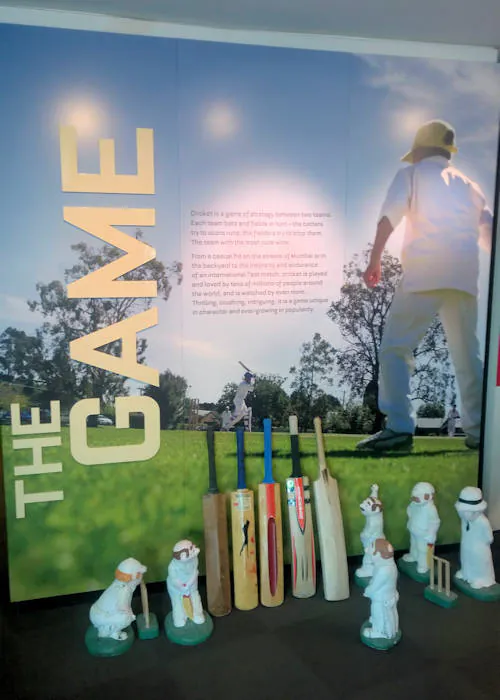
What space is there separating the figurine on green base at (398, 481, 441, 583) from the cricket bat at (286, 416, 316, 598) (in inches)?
22.7

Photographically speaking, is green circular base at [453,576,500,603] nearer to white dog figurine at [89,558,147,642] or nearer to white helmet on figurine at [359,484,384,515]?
white helmet on figurine at [359,484,384,515]

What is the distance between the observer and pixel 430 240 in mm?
3137

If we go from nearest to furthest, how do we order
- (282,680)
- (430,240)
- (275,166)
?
1. (282,680)
2. (275,166)
3. (430,240)

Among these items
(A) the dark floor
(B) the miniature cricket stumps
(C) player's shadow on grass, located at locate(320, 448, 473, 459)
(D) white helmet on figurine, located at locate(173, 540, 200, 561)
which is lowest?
(A) the dark floor

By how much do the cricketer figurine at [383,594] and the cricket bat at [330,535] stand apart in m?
0.40

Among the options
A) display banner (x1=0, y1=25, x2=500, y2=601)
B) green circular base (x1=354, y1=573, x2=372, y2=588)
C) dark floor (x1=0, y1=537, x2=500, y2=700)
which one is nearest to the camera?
dark floor (x1=0, y1=537, x2=500, y2=700)

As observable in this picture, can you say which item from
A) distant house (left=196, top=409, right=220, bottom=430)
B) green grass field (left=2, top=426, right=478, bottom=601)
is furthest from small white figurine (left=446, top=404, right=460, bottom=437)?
distant house (left=196, top=409, right=220, bottom=430)

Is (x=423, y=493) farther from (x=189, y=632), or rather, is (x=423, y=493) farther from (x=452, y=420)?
(x=189, y=632)

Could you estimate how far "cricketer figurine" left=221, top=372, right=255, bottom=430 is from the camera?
9.84 feet

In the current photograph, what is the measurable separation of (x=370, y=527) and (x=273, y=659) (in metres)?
0.87

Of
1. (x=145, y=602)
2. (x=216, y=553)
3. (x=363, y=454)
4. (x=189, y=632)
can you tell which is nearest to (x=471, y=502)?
(x=363, y=454)

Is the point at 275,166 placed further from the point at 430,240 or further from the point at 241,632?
the point at 241,632

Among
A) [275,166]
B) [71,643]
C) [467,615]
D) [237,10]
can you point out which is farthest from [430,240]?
[71,643]

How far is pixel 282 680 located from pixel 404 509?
1.31 meters
